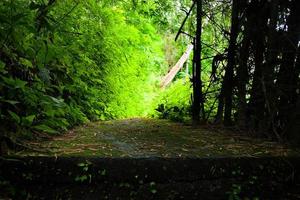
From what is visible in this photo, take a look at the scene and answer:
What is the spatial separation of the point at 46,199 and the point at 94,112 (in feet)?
9.16

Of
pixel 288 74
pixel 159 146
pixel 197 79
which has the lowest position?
pixel 159 146

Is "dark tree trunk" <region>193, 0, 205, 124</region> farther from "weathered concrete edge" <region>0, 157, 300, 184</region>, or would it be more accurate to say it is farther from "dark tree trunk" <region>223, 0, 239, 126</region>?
"weathered concrete edge" <region>0, 157, 300, 184</region>

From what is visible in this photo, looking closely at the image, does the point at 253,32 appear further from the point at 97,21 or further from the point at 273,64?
the point at 97,21

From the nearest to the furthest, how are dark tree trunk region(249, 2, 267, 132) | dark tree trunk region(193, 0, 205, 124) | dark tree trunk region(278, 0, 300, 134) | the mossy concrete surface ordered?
the mossy concrete surface → dark tree trunk region(278, 0, 300, 134) → dark tree trunk region(249, 2, 267, 132) → dark tree trunk region(193, 0, 205, 124)

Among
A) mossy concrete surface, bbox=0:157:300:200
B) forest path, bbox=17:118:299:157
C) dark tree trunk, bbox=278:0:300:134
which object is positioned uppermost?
dark tree trunk, bbox=278:0:300:134

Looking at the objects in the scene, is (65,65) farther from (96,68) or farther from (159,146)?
(96,68)

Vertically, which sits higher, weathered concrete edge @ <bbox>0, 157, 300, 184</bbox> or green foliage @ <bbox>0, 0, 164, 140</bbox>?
green foliage @ <bbox>0, 0, 164, 140</bbox>

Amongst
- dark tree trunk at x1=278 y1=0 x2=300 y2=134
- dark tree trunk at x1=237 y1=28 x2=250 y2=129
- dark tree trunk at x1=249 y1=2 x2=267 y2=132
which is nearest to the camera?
dark tree trunk at x1=278 y1=0 x2=300 y2=134

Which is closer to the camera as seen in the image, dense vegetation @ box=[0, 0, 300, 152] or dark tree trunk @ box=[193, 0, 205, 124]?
dense vegetation @ box=[0, 0, 300, 152]

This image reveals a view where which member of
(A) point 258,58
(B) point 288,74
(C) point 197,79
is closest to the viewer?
(B) point 288,74

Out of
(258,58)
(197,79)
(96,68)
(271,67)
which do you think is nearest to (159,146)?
(271,67)

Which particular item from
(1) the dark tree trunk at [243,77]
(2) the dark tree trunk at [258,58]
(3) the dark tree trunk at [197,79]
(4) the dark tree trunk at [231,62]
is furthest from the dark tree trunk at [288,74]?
(3) the dark tree trunk at [197,79]

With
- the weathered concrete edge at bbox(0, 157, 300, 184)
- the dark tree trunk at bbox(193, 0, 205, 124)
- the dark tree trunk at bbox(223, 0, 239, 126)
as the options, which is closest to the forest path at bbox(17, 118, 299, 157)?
the weathered concrete edge at bbox(0, 157, 300, 184)

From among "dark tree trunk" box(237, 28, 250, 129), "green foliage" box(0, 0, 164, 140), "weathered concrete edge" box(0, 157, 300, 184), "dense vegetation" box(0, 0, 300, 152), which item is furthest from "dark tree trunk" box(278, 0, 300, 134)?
"green foliage" box(0, 0, 164, 140)
